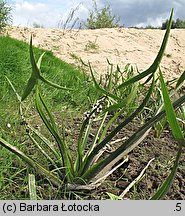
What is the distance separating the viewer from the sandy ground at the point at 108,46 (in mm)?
5449

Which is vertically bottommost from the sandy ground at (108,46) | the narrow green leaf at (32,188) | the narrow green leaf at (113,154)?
the narrow green leaf at (32,188)

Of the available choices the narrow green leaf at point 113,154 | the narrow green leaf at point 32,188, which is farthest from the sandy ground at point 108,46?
the narrow green leaf at point 32,188

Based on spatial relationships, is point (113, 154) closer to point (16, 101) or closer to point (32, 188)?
point (32, 188)

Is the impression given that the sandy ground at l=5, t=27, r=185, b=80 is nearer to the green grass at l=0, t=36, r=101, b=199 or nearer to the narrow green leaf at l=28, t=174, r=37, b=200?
the green grass at l=0, t=36, r=101, b=199

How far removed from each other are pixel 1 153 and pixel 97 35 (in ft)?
17.8

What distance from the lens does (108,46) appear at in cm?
630

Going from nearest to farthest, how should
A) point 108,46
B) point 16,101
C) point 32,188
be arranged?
point 32,188 < point 16,101 < point 108,46

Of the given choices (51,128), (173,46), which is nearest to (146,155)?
(51,128)

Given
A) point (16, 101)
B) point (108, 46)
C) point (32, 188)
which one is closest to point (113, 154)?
point (32, 188)

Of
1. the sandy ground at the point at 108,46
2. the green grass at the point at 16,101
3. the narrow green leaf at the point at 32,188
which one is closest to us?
the narrow green leaf at the point at 32,188

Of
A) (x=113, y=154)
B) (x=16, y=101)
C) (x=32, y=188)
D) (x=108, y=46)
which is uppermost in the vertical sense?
(x=108, y=46)

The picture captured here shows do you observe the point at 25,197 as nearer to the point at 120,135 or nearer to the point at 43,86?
the point at 120,135

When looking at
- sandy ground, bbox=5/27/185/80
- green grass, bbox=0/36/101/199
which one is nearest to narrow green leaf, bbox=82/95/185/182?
green grass, bbox=0/36/101/199

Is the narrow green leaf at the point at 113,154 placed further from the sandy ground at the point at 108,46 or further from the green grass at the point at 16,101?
the sandy ground at the point at 108,46
